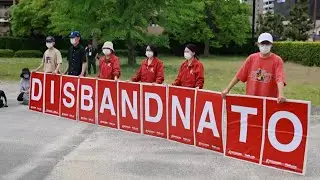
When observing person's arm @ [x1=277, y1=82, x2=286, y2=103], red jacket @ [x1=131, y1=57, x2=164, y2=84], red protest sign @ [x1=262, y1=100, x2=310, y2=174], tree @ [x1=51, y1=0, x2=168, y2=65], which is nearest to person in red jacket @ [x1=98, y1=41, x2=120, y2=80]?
red jacket @ [x1=131, y1=57, x2=164, y2=84]

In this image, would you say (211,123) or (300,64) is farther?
(300,64)

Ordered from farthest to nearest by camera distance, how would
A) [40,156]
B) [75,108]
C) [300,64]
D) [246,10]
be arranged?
[246,10] < [300,64] < [75,108] < [40,156]

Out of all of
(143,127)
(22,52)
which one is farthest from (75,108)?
(22,52)

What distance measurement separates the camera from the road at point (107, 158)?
6.26 m

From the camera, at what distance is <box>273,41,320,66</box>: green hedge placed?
3550 cm

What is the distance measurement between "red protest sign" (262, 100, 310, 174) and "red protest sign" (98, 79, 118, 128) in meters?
3.61

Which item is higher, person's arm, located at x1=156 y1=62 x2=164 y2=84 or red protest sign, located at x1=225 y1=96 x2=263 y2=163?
person's arm, located at x1=156 y1=62 x2=164 y2=84

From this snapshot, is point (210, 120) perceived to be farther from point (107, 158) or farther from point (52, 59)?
point (52, 59)

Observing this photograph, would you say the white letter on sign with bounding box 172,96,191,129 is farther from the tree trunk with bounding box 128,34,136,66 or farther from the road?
the tree trunk with bounding box 128,34,136,66

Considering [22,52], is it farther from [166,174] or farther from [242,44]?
[166,174]

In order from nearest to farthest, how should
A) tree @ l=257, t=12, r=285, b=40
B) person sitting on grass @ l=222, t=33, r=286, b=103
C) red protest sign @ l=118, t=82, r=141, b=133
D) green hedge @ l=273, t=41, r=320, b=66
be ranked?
1. person sitting on grass @ l=222, t=33, r=286, b=103
2. red protest sign @ l=118, t=82, r=141, b=133
3. green hedge @ l=273, t=41, r=320, b=66
4. tree @ l=257, t=12, r=285, b=40

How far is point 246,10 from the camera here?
5453cm

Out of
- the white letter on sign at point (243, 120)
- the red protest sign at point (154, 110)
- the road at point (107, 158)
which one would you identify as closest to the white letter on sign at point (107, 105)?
the road at point (107, 158)

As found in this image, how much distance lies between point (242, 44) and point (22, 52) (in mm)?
24376
